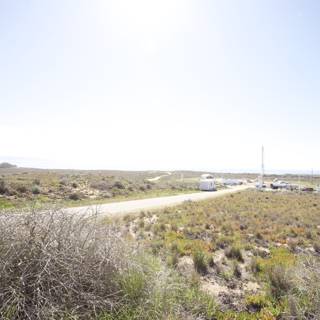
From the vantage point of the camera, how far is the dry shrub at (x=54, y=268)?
12.4 ft

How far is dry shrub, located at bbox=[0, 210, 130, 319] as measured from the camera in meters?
3.78

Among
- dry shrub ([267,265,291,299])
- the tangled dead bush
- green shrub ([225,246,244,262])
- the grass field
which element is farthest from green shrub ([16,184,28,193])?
dry shrub ([267,265,291,299])

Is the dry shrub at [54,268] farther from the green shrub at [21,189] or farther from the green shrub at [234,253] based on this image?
the green shrub at [21,189]

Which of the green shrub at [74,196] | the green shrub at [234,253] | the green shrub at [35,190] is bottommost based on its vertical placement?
the green shrub at [234,253]

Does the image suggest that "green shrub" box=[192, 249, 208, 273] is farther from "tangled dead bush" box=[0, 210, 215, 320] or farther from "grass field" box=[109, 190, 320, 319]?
"tangled dead bush" box=[0, 210, 215, 320]

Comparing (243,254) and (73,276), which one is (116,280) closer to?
(73,276)

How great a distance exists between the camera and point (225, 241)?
1135 cm

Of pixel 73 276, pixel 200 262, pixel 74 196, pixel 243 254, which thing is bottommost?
pixel 243 254

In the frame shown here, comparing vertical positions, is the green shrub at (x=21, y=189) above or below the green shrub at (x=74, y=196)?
above

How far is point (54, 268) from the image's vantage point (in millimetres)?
4059

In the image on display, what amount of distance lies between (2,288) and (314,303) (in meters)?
4.36

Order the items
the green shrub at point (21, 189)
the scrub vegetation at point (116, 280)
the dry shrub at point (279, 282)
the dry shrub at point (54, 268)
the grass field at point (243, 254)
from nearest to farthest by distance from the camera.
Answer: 1. the dry shrub at point (54, 268)
2. the scrub vegetation at point (116, 280)
3. the grass field at point (243, 254)
4. the dry shrub at point (279, 282)
5. the green shrub at point (21, 189)

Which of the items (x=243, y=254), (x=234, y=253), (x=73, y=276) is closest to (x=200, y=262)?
(x=234, y=253)

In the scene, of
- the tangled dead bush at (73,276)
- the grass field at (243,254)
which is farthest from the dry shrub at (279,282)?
the tangled dead bush at (73,276)
